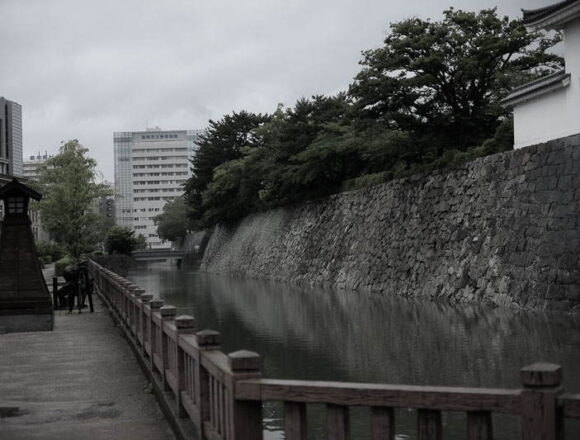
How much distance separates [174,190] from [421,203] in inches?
5942

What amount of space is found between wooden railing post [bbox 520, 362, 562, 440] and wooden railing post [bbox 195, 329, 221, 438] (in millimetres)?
2369

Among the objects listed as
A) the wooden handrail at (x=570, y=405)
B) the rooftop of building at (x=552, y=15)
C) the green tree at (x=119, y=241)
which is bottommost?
the wooden handrail at (x=570, y=405)

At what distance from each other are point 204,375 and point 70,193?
132 ft

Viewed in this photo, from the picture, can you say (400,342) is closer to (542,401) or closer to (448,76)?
(542,401)

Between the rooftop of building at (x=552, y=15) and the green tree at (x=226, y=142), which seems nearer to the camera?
the rooftop of building at (x=552, y=15)

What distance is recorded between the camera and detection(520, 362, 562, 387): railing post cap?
9.48 feet

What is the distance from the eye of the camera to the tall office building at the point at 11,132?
107375mm

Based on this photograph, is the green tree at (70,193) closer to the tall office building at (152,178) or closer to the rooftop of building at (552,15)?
the rooftop of building at (552,15)

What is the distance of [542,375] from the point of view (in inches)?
114

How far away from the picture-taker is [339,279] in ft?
100

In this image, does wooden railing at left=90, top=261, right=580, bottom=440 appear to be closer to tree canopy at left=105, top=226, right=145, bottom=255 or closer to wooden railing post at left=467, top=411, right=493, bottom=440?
wooden railing post at left=467, top=411, right=493, bottom=440

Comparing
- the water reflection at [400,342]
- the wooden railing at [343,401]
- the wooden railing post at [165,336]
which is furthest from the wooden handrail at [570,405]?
the wooden railing post at [165,336]

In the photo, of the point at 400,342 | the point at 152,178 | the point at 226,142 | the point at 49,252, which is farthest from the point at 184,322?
the point at 152,178

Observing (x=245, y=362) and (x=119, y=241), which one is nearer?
(x=245, y=362)
